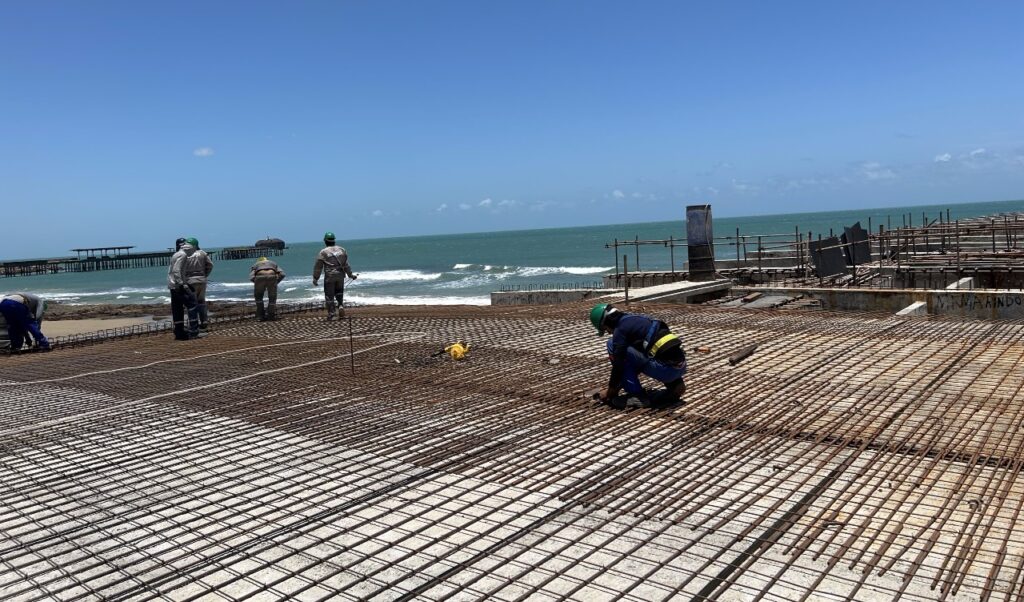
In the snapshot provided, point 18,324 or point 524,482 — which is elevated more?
point 18,324

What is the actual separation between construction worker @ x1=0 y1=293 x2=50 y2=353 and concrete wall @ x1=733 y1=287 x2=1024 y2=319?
1111 centimetres

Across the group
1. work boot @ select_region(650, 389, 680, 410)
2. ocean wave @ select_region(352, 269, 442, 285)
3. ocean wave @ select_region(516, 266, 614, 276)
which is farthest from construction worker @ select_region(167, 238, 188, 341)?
ocean wave @ select_region(352, 269, 442, 285)

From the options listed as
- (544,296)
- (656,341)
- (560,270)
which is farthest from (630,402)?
(560,270)

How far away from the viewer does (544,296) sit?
559 inches

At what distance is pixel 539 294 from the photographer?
562 inches

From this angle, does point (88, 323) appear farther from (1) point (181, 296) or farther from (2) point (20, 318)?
(1) point (181, 296)

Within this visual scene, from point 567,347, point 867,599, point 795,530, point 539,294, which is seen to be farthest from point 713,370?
point 539,294

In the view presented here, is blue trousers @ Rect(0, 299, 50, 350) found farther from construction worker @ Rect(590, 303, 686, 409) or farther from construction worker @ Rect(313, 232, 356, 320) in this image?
construction worker @ Rect(590, 303, 686, 409)

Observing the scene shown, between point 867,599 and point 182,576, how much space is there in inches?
99.6

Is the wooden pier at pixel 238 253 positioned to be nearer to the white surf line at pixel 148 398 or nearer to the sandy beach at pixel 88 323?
the sandy beach at pixel 88 323

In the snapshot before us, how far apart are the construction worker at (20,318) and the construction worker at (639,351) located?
790 centimetres

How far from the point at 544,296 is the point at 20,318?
8.26 m

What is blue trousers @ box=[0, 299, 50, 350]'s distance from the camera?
9.50 m

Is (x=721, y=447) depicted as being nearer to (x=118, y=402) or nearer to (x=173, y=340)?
(x=118, y=402)
